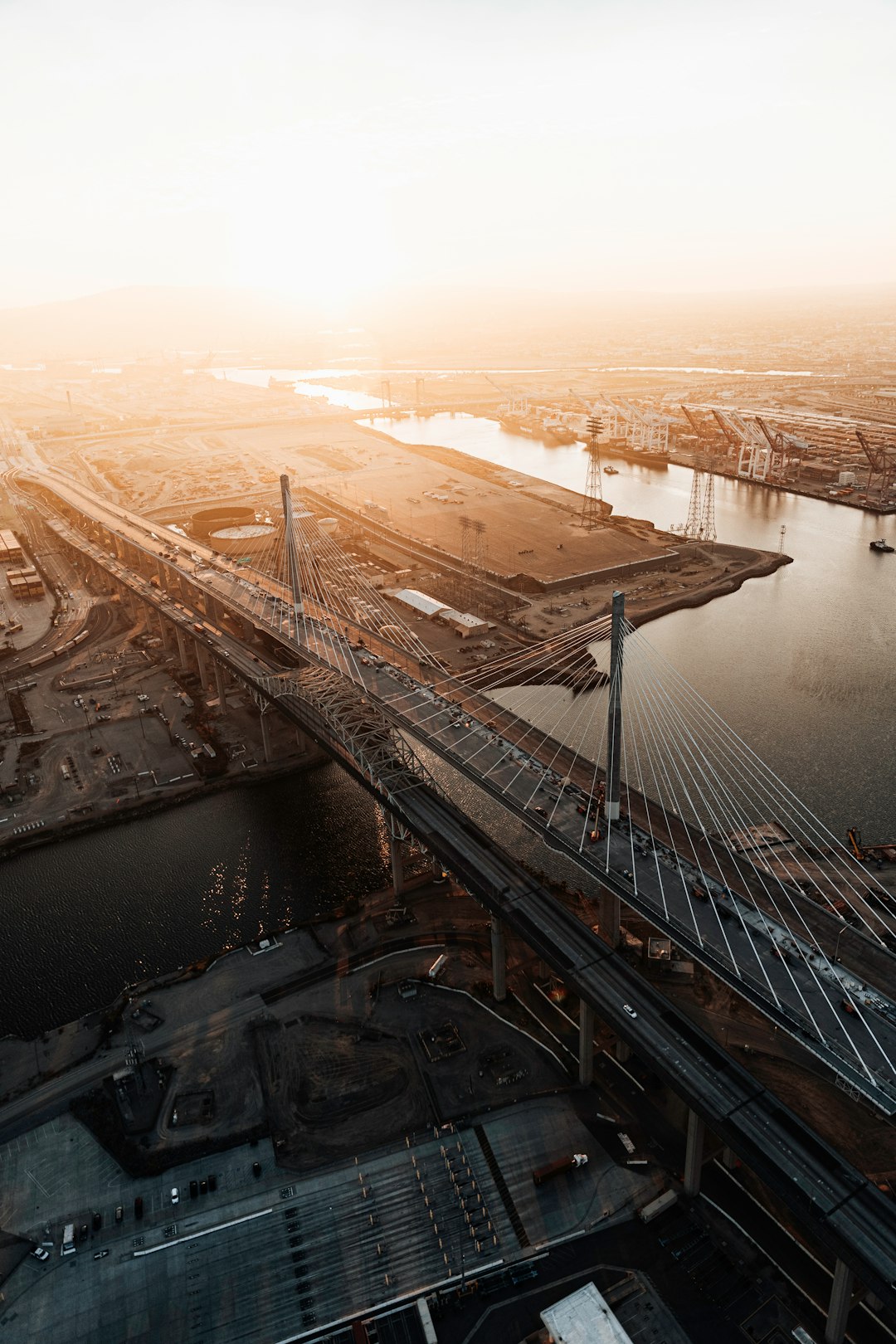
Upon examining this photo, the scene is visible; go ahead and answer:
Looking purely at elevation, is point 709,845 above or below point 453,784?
above

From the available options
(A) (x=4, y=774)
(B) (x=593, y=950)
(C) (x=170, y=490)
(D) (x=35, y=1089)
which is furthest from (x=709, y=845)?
(C) (x=170, y=490)

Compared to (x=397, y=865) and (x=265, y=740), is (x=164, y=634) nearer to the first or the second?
(x=265, y=740)

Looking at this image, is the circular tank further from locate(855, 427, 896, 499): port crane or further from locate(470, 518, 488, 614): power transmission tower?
locate(855, 427, 896, 499): port crane

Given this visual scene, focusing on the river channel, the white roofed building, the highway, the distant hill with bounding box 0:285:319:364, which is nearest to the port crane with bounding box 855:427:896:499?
the river channel

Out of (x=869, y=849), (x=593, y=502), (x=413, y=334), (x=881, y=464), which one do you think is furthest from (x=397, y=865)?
(x=413, y=334)

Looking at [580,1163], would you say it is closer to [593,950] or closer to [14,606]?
[593,950]

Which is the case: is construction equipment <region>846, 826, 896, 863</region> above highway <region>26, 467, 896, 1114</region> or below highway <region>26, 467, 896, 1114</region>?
below
